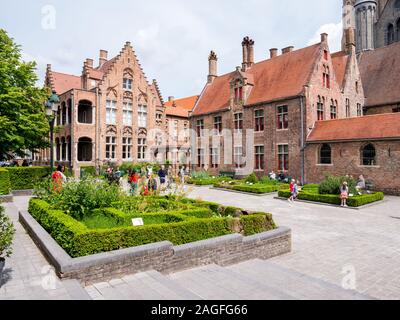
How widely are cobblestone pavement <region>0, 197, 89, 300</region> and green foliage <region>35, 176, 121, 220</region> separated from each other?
1831 mm

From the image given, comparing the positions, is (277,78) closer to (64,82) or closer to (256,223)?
(256,223)

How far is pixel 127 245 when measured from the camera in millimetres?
7113

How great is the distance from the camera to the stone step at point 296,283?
582cm

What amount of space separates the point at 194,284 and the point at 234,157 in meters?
28.3

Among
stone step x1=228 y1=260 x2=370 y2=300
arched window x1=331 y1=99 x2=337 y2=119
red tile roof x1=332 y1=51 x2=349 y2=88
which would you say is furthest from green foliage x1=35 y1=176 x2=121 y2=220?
red tile roof x1=332 y1=51 x2=349 y2=88

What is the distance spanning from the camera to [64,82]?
42.0 metres

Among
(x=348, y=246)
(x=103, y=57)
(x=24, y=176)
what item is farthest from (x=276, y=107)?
(x=103, y=57)

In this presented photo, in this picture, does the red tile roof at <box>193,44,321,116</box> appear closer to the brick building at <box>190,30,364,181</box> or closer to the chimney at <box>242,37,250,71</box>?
the brick building at <box>190,30,364,181</box>

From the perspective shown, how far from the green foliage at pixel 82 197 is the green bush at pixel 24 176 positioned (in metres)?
10.5

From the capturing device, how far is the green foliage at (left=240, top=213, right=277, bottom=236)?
9.23 meters

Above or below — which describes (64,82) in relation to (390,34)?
below

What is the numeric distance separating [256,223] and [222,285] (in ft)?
11.9
